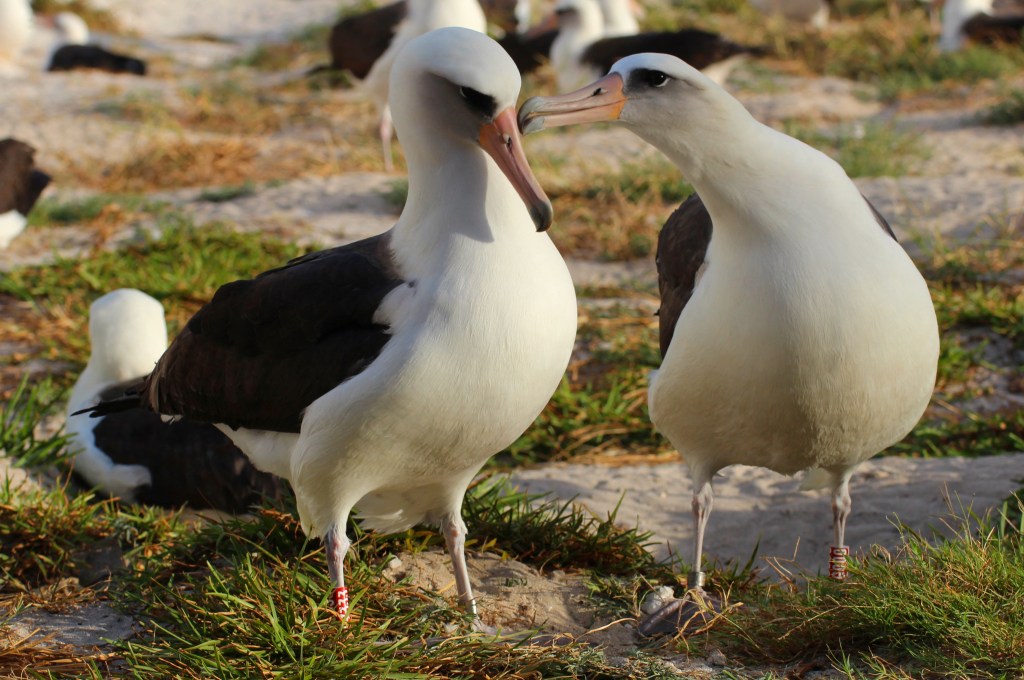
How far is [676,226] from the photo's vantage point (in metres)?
4.05

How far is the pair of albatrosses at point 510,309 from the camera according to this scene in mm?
3053

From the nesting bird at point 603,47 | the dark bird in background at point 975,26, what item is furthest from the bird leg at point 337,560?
the dark bird in background at point 975,26

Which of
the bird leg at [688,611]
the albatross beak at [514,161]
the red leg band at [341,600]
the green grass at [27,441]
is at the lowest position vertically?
the green grass at [27,441]

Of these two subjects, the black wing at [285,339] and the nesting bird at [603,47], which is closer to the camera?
the black wing at [285,339]

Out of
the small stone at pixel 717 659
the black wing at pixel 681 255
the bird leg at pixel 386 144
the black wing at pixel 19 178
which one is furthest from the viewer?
the bird leg at pixel 386 144

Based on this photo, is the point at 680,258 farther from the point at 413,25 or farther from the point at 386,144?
the point at 413,25

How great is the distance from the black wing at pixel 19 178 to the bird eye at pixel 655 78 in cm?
571

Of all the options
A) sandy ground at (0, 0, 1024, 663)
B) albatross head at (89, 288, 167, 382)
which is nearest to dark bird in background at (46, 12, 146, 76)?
sandy ground at (0, 0, 1024, 663)

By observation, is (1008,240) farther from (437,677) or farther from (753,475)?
(437,677)

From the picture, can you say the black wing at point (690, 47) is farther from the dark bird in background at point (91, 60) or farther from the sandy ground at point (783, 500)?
the sandy ground at point (783, 500)

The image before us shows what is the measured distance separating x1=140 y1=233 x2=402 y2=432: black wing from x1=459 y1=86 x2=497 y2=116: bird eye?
17.2 inches

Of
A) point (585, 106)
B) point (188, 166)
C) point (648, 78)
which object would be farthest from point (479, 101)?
point (188, 166)

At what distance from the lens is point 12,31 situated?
15234 mm

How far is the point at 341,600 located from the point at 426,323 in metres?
0.72
